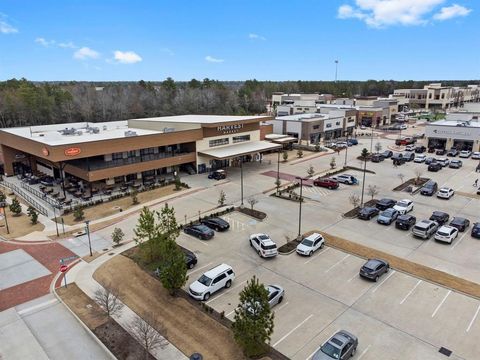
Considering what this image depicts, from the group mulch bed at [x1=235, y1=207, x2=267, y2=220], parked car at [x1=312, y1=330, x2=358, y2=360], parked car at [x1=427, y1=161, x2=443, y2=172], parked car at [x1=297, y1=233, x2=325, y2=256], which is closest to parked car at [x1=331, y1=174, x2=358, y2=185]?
parked car at [x1=427, y1=161, x2=443, y2=172]

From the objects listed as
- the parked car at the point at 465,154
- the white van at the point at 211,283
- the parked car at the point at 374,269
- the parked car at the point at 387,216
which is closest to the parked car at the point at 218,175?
the parked car at the point at 387,216

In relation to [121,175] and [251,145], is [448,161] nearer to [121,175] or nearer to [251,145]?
[251,145]

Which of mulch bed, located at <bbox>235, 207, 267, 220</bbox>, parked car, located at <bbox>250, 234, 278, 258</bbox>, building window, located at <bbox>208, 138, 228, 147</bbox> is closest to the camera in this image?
parked car, located at <bbox>250, 234, 278, 258</bbox>

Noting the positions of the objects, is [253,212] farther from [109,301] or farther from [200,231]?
[109,301]

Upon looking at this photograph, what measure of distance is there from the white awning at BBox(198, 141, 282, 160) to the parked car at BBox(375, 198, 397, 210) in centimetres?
2463

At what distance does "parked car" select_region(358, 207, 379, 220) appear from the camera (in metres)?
39.8

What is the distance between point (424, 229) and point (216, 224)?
2078 cm

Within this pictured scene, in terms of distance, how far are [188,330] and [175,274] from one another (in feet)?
13.3

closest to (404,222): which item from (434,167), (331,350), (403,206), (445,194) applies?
(403,206)

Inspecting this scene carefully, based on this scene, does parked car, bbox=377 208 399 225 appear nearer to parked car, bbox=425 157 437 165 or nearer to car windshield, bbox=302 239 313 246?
car windshield, bbox=302 239 313 246

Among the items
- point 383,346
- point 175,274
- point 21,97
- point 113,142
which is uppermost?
point 21,97

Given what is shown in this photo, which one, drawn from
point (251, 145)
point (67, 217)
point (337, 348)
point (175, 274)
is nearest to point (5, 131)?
point (67, 217)

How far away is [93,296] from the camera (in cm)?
2580

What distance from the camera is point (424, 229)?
1359 inches
